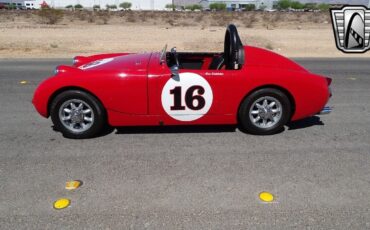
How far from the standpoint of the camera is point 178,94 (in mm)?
4574

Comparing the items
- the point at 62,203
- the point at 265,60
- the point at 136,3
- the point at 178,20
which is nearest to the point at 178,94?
the point at 265,60

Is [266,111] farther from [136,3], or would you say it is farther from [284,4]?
[136,3]

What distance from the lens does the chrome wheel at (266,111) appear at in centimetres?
474

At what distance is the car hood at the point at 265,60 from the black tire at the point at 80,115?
2.14 meters

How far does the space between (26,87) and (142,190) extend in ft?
18.9

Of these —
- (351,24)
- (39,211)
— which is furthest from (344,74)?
(351,24)

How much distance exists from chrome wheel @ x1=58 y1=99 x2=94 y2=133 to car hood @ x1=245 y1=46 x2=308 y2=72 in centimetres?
228

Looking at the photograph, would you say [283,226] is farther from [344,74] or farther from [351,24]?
[351,24]

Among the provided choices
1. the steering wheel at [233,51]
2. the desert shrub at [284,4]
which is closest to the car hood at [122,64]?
the steering wheel at [233,51]

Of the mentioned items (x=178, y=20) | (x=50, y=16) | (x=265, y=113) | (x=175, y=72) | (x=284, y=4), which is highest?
(x=284, y=4)

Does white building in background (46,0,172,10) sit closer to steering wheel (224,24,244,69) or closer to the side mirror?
steering wheel (224,24,244,69)

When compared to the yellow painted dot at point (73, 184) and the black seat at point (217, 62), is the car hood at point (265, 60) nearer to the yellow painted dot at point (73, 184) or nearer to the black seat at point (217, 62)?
the black seat at point (217, 62)

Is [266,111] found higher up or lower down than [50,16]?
lower down

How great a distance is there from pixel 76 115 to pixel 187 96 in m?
1.52
